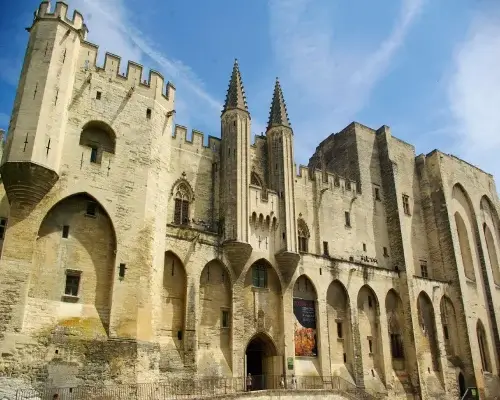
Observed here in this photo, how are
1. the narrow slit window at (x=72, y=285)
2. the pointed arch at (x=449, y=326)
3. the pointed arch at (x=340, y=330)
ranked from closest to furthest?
the narrow slit window at (x=72, y=285) < the pointed arch at (x=340, y=330) < the pointed arch at (x=449, y=326)

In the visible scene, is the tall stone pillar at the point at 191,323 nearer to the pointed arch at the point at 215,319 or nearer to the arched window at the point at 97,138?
the pointed arch at the point at 215,319

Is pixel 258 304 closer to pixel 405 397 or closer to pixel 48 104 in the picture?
pixel 405 397

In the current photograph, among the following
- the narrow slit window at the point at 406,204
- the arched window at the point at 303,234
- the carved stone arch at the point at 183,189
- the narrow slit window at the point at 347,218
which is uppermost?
the narrow slit window at the point at 406,204

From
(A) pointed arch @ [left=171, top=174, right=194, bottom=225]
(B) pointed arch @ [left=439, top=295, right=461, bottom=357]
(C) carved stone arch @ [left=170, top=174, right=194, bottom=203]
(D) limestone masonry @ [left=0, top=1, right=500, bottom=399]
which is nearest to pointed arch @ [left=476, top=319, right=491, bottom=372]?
(D) limestone masonry @ [left=0, top=1, right=500, bottom=399]

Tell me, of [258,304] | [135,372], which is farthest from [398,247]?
[135,372]

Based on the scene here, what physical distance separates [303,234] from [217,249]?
750 cm

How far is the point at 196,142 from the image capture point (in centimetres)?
2620

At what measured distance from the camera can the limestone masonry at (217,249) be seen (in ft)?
55.9

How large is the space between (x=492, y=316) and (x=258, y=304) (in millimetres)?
22053

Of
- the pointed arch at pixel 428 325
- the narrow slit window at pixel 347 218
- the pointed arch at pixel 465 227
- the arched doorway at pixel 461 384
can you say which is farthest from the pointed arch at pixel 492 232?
the narrow slit window at pixel 347 218

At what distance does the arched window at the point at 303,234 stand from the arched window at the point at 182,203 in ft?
25.4

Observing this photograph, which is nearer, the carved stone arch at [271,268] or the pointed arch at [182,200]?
the pointed arch at [182,200]

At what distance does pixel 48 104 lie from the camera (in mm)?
18312

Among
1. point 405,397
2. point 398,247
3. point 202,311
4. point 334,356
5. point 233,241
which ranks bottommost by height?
point 405,397
